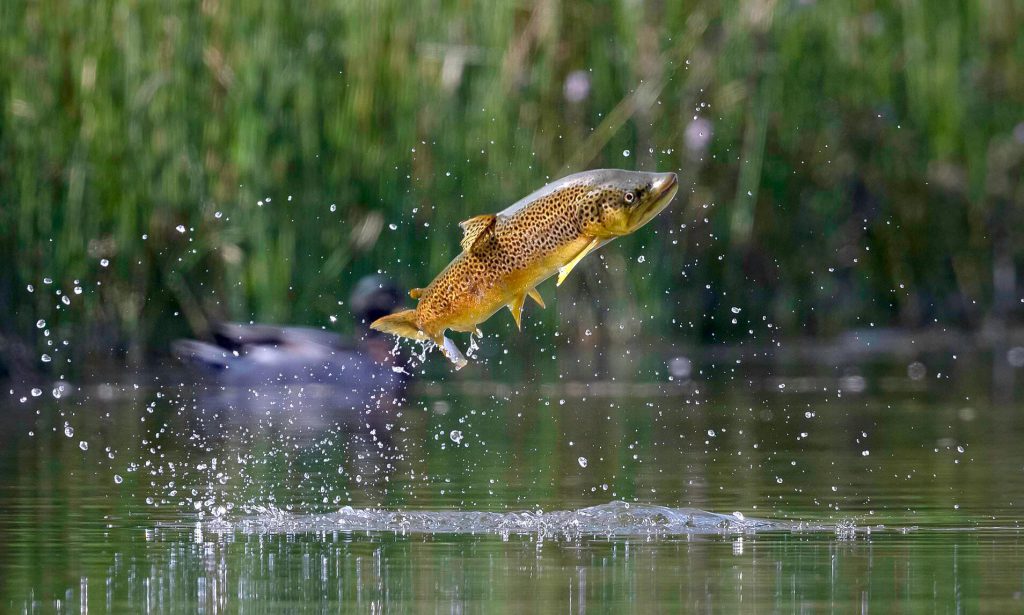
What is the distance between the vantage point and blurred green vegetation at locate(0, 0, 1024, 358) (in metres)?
12.3

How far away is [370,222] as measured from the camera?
12898 millimetres

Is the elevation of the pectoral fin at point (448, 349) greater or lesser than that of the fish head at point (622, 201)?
lesser

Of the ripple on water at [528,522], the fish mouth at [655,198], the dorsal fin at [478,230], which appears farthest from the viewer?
the ripple on water at [528,522]

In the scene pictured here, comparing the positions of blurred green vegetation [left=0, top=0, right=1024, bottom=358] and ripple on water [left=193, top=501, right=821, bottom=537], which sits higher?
blurred green vegetation [left=0, top=0, right=1024, bottom=358]

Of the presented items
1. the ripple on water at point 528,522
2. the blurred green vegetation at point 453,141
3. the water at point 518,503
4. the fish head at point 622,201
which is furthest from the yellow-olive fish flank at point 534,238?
the blurred green vegetation at point 453,141

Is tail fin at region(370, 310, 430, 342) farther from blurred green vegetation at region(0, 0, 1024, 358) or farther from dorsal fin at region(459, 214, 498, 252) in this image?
blurred green vegetation at region(0, 0, 1024, 358)

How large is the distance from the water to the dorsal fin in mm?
905

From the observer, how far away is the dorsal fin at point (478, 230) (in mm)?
6129

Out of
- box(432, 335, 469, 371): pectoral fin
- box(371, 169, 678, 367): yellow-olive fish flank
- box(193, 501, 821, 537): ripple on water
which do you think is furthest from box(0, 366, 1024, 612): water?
box(371, 169, 678, 367): yellow-olive fish flank

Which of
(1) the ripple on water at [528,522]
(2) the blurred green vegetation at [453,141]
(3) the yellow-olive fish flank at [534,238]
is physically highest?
(2) the blurred green vegetation at [453,141]

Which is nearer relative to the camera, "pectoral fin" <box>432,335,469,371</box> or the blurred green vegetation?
"pectoral fin" <box>432,335,469,371</box>

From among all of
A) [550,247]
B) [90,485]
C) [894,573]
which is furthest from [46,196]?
[894,573]

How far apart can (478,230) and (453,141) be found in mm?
7025

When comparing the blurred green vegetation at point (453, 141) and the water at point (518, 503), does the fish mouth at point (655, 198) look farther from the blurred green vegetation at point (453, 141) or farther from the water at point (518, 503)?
the blurred green vegetation at point (453, 141)
